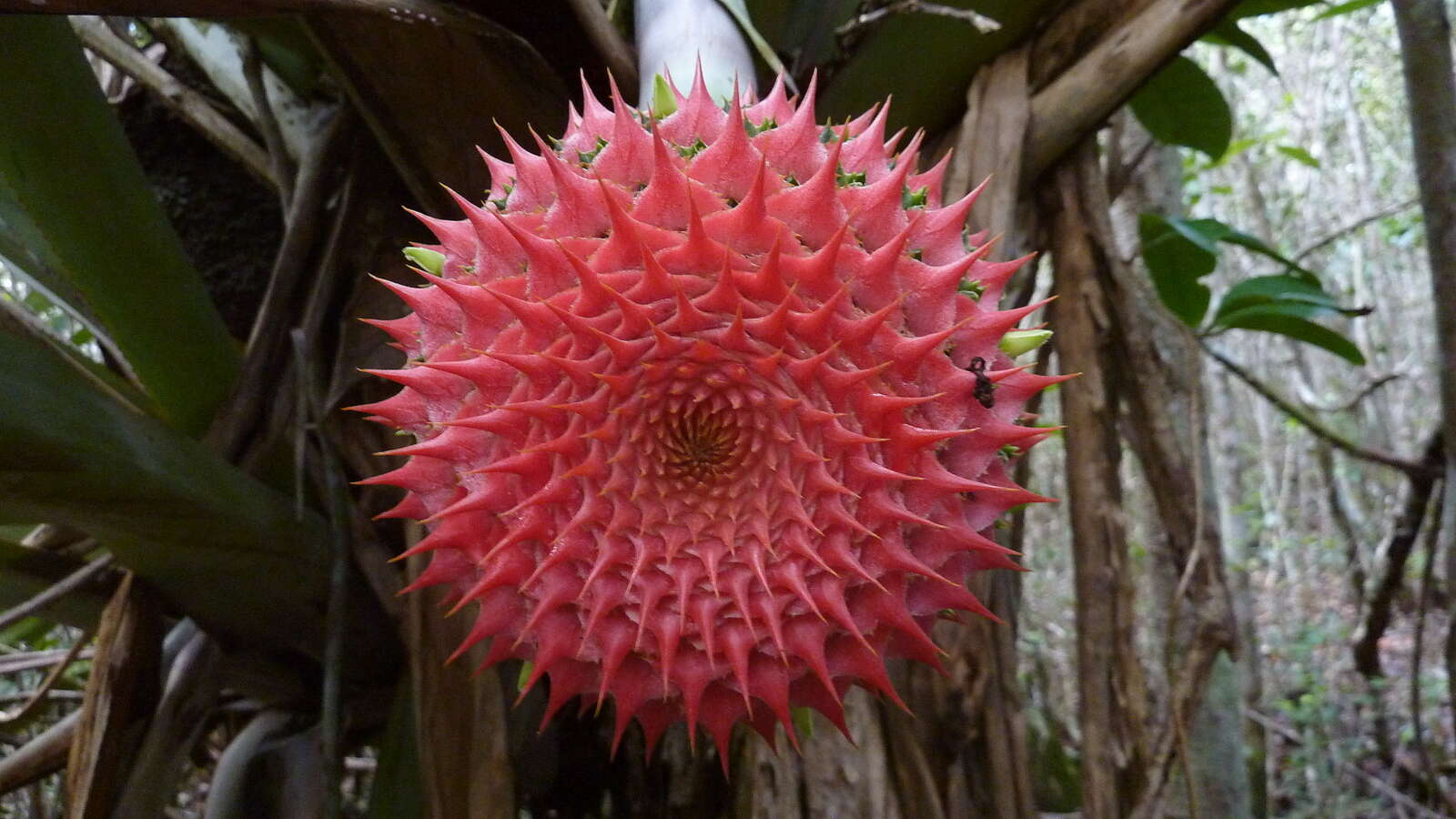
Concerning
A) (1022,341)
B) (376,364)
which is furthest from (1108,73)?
(376,364)

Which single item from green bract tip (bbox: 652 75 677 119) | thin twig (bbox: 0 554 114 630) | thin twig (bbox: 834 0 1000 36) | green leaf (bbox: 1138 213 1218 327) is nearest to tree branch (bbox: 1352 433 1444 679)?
green leaf (bbox: 1138 213 1218 327)

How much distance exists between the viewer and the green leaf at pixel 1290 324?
1.38 meters

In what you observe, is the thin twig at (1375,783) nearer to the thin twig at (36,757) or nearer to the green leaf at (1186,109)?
the green leaf at (1186,109)

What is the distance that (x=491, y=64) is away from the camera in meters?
0.75

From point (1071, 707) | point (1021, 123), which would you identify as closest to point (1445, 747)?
point (1071, 707)

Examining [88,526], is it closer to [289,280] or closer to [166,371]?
[166,371]

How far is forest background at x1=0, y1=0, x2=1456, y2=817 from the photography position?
742mm

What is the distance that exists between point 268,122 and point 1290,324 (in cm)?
151

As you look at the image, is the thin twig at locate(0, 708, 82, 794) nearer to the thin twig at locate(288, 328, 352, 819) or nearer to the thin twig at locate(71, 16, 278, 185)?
the thin twig at locate(288, 328, 352, 819)

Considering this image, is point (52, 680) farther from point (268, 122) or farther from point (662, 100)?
point (662, 100)

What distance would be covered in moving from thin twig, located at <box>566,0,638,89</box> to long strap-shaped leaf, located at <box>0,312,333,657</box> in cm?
48

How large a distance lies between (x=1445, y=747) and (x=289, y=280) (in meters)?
3.35

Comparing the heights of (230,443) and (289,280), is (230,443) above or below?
below

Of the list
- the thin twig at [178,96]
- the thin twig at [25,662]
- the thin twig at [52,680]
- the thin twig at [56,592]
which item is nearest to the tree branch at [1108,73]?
the thin twig at [178,96]
